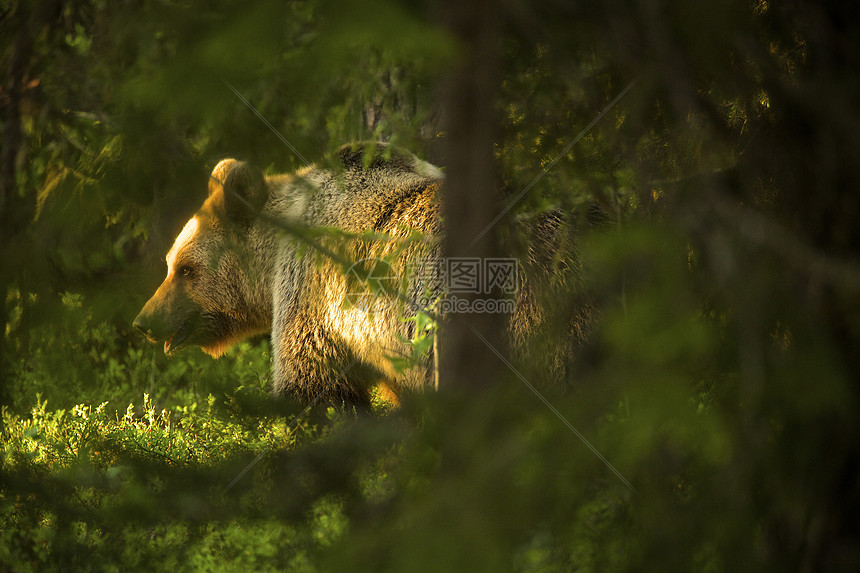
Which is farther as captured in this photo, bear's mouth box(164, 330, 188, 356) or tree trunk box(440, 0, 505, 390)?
bear's mouth box(164, 330, 188, 356)

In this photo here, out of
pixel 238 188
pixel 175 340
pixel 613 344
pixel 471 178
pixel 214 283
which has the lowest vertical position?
pixel 175 340

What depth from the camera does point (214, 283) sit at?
490 centimetres

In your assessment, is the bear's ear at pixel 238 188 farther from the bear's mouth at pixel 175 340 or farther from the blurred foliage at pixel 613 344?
the blurred foliage at pixel 613 344

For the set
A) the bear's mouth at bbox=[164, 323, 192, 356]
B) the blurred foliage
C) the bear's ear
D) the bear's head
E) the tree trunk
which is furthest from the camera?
the bear's mouth at bbox=[164, 323, 192, 356]

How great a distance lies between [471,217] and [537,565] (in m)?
0.90

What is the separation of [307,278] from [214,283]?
1022 mm

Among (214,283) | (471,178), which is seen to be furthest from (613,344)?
(214,283)

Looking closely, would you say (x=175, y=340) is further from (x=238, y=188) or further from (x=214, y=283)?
(x=238, y=188)

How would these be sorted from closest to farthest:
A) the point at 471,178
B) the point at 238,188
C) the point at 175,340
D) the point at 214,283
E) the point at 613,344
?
1. the point at 613,344
2. the point at 471,178
3. the point at 238,188
4. the point at 175,340
5. the point at 214,283

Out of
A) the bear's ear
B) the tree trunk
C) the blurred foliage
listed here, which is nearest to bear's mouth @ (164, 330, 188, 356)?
the bear's ear

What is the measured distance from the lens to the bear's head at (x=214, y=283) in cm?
446

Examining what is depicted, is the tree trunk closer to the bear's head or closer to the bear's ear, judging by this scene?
the bear's ear

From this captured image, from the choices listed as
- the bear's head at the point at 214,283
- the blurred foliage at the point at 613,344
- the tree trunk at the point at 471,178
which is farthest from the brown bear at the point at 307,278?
the blurred foliage at the point at 613,344

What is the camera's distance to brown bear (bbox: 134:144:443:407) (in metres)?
3.70
